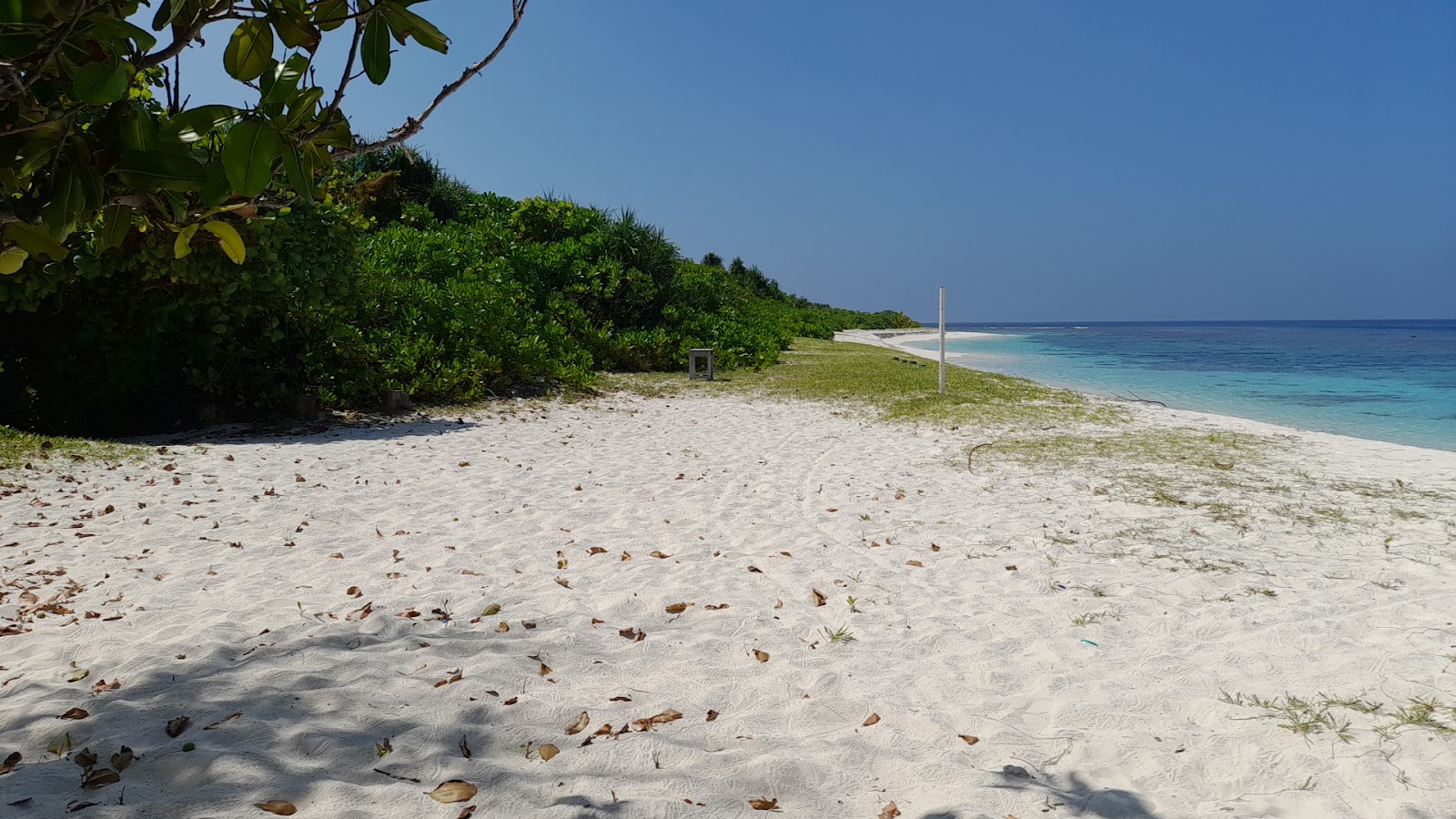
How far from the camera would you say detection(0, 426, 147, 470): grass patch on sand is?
675cm

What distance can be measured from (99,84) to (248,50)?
1.32 ft

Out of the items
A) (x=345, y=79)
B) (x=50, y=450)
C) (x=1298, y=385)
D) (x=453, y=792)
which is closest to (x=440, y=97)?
(x=345, y=79)

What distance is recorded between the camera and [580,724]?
9.41ft

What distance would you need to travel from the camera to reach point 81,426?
921 centimetres

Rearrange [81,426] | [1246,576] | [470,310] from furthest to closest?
1. [470,310]
2. [81,426]
3. [1246,576]

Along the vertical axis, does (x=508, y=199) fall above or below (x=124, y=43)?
above

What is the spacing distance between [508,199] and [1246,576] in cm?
2199

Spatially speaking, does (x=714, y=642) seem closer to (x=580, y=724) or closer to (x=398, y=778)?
(x=580, y=724)

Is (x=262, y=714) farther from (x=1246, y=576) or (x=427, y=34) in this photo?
(x=1246, y=576)

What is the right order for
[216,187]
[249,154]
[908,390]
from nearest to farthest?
[249,154]
[216,187]
[908,390]

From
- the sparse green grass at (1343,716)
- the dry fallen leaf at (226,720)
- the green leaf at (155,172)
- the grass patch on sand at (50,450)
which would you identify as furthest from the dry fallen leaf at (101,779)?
the grass patch on sand at (50,450)

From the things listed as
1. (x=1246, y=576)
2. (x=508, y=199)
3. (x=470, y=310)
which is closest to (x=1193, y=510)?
(x=1246, y=576)

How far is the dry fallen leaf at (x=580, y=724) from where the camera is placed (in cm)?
282

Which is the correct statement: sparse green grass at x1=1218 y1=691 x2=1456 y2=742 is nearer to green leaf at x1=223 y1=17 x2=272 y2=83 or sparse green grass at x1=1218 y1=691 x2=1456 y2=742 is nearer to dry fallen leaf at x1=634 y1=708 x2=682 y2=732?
dry fallen leaf at x1=634 y1=708 x2=682 y2=732
